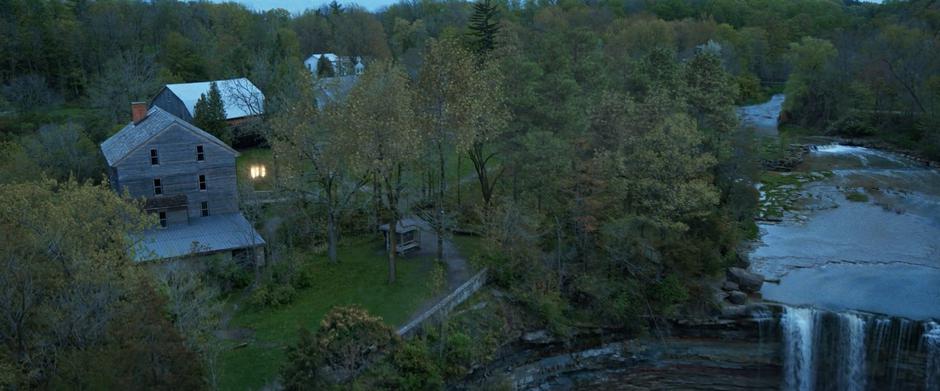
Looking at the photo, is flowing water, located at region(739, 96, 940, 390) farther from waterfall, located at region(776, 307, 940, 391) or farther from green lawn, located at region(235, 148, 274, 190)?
green lawn, located at region(235, 148, 274, 190)

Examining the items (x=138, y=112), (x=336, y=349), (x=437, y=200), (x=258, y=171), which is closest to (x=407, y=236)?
(x=437, y=200)

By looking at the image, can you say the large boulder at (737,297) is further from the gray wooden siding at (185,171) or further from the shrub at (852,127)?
the shrub at (852,127)

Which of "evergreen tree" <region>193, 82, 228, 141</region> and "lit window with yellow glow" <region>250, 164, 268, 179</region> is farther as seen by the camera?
"evergreen tree" <region>193, 82, 228, 141</region>

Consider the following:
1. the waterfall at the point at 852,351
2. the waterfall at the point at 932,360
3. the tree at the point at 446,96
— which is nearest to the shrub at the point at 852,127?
the waterfall at the point at 932,360

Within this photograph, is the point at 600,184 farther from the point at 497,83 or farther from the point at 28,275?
the point at 28,275

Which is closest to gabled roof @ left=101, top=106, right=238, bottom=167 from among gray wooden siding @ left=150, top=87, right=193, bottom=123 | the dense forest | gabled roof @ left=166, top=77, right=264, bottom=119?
the dense forest

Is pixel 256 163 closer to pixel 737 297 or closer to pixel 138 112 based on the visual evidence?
pixel 138 112
